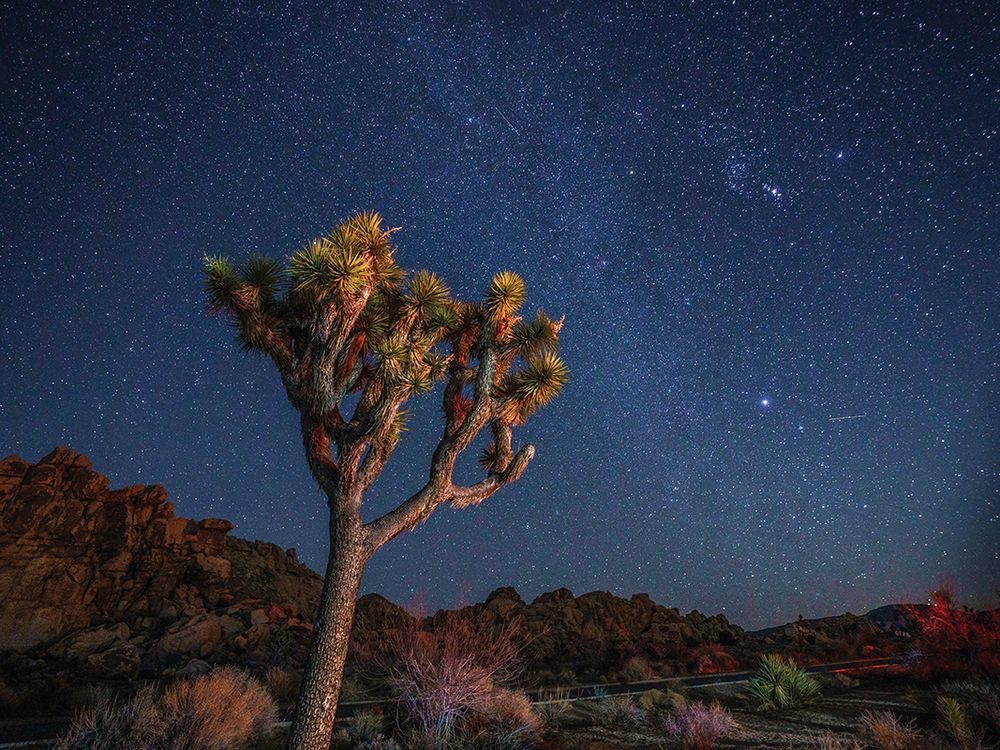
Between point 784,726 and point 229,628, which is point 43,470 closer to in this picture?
point 229,628

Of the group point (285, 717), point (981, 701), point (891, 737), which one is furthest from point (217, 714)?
point (981, 701)

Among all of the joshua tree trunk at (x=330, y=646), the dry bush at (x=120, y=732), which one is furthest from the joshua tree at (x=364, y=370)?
the dry bush at (x=120, y=732)

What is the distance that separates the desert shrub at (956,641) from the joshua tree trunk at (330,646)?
17385 millimetres

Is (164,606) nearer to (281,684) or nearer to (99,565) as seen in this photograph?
(99,565)

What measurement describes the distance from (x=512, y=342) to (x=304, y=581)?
2293 cm

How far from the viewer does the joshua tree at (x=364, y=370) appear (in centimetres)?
771

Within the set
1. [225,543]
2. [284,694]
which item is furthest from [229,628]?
[225,543]

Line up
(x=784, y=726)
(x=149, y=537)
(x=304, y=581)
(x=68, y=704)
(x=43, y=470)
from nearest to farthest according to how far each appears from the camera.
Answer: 1. (x=784, y=726)
2. (x=68, y=704)
3. (x=43, y=470)
4. (x=149, y=537)
5. (x=304, y=581)

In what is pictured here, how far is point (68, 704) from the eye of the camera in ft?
37.0

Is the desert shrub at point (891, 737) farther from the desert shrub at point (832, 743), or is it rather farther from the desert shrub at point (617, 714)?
the desert shrub at point (617, 714)

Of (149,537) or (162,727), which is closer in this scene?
(162,727)

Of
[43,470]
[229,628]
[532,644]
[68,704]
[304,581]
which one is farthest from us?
[304,581]

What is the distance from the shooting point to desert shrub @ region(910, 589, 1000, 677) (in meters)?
15.0

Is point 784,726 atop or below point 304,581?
below
